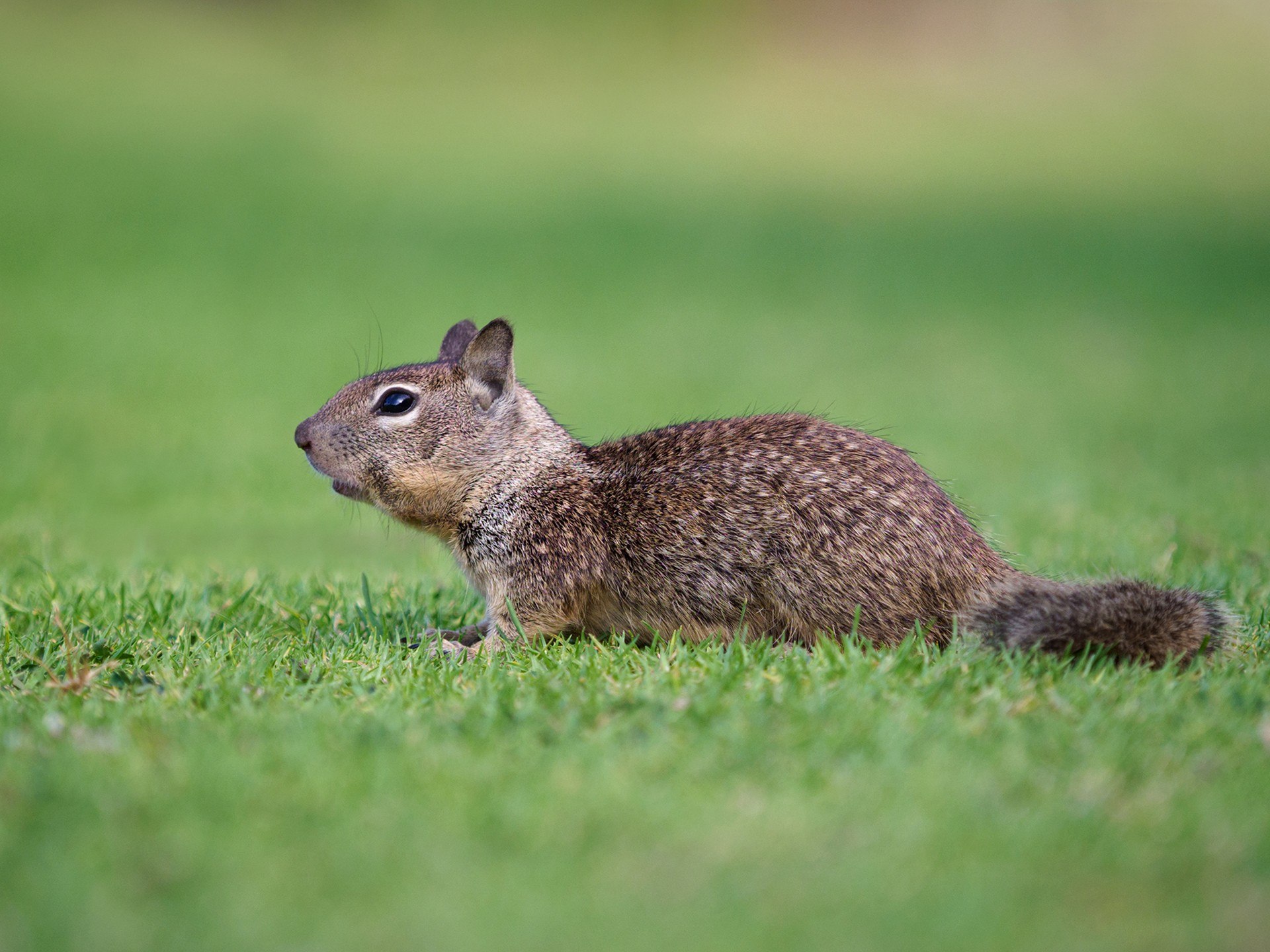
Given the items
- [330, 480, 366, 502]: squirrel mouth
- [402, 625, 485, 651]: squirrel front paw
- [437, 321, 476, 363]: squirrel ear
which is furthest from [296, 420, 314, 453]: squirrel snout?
[402, 625, 485, 651]: squirrel front paw

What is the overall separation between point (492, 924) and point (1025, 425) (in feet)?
38.0

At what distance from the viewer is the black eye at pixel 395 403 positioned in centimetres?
566

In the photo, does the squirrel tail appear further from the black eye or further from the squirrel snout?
the squirrel snout

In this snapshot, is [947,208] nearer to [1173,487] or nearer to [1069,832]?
[1173,487]

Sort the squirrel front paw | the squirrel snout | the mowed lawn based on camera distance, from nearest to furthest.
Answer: the mowed lawn < the squirrel front paw < the squirrel snout

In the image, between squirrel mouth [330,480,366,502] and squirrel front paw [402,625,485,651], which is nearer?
squirrel front paw [402,625,485,651]

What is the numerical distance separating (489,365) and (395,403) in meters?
0.44

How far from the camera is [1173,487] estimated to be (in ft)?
33.1

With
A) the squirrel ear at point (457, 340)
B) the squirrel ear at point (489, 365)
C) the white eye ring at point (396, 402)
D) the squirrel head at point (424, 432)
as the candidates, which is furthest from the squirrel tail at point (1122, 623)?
the squirrel ear at point (457, 340)

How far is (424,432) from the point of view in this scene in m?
5.62

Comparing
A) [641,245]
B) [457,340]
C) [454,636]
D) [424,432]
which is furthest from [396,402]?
[641,245]

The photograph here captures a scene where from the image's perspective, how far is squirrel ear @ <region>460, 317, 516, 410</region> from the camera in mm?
5699

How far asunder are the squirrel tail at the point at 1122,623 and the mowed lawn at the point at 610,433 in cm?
14

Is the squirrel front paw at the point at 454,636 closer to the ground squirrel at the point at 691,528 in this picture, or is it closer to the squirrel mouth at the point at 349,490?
the ground squirrel at the point at 691,528
